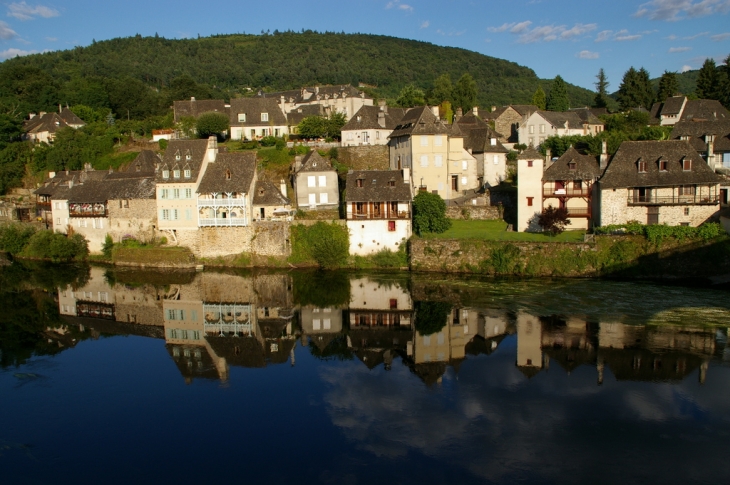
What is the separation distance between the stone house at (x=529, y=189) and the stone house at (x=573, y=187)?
501mm

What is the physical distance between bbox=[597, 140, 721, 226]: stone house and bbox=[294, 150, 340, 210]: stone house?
18.0 m

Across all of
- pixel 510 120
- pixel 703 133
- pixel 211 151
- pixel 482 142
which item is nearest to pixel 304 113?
pixel 510 120

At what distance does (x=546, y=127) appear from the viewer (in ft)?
199

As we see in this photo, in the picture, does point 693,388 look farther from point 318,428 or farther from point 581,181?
point 581,181

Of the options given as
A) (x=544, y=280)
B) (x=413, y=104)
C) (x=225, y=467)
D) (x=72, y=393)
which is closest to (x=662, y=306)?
(x=544, y=280)

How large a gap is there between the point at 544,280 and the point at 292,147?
85.8ft

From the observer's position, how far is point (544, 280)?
3491cm

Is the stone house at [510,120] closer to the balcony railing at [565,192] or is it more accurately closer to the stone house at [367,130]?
the stone house at [367,130]

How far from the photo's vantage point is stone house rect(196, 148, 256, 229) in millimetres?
42134

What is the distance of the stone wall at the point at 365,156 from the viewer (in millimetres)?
51781

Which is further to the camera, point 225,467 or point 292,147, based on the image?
point 292,147

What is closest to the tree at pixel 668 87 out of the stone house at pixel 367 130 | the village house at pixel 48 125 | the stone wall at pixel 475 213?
the stone house at pixel 367 130

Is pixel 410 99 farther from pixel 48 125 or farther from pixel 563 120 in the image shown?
pixel 48 125

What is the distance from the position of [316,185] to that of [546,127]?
26958 mm
